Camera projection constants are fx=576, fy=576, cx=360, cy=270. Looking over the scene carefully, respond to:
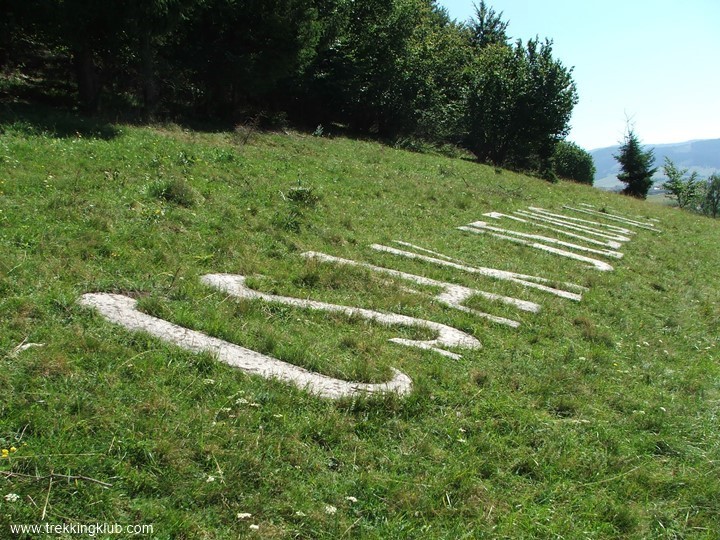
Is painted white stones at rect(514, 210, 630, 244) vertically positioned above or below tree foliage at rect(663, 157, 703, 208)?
below

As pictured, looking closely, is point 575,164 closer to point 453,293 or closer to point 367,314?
point 453,293

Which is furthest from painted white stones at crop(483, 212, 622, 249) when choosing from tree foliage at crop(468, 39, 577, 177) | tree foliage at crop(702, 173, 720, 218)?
tree foliage at crop(702, 173, 720, 218)

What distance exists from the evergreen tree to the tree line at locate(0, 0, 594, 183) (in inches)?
500

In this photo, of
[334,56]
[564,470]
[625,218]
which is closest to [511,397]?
[564,470]

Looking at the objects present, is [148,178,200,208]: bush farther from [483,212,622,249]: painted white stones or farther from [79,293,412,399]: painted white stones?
[483,212,622,249]: painted white stones

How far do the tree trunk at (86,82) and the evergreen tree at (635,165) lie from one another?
3926 centimetres

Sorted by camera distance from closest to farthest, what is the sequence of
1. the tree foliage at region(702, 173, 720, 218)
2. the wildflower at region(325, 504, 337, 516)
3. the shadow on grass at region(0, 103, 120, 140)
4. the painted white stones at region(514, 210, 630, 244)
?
the wildflower at region(325, 504, 337, 516)
the shadow on grass at region(0, 103, 120, 140)
the painted white stones at region(514, 210, 630, 244)
the tree foliage at region(702, 173, 720, 218)

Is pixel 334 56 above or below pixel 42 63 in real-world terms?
above

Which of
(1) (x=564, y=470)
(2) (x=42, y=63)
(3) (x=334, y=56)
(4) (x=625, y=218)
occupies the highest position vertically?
(3) (x=334, y=56)

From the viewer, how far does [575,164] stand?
6025 cm

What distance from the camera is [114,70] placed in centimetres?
1695

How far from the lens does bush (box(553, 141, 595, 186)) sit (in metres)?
58.3

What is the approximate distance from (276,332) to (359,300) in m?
1.65

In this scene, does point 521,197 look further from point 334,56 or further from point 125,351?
point 125,351
